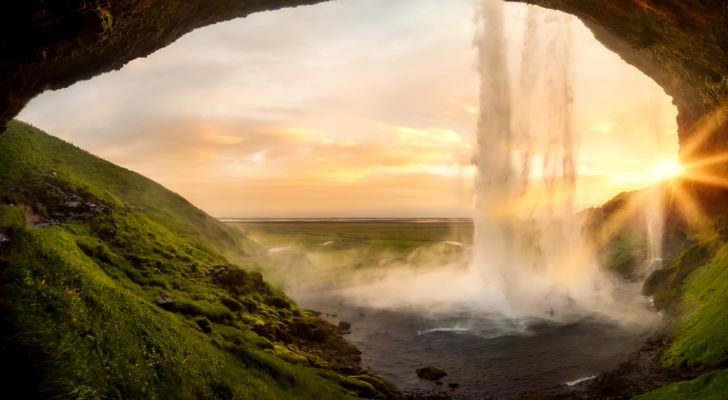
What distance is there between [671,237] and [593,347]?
2020 inches

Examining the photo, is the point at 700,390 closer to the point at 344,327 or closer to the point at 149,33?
the point at 149,33

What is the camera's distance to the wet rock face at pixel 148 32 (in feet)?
68.6

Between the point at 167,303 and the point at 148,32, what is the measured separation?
67.8 ft

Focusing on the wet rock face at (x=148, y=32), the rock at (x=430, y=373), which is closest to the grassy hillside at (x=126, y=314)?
the rock at (x=430, y=373)

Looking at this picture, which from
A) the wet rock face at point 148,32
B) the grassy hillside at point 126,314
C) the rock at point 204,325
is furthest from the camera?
the rock at point 204,325

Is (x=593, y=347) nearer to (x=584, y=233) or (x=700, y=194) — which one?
(x=700, y=194)

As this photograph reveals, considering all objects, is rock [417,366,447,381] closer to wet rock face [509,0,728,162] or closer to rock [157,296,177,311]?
rock [157,296,177,311]

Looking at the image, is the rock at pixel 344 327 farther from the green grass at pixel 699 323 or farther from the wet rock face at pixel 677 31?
the wet rock face at pixel 677 31

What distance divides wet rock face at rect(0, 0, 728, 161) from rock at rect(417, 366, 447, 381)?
33.3 m

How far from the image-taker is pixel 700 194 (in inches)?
2859

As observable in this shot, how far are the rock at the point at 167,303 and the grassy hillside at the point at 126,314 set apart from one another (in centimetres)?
10

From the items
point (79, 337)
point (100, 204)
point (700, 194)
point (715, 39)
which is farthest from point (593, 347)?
point (100, 204)

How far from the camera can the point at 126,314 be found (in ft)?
86.1

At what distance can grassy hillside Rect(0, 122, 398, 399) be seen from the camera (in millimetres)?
19969
